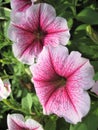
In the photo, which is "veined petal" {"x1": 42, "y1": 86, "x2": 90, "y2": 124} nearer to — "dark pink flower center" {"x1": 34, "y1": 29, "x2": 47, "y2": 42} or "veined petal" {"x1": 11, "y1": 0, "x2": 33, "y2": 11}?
"dark pink flower center" {"x1": 34, "y1": 29, "x2": 47, "y2": 42}

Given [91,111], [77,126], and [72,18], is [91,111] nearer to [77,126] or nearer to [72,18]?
[77,126]

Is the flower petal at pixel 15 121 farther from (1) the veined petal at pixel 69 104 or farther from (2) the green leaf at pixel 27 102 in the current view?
(1) the veined petal at pixel 69 104

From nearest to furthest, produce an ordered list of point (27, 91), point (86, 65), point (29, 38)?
1. point (86, 65)
2. point (29, 38)
3. point (27, 91)

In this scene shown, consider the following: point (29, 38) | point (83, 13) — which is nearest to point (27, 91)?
point (29, 38)

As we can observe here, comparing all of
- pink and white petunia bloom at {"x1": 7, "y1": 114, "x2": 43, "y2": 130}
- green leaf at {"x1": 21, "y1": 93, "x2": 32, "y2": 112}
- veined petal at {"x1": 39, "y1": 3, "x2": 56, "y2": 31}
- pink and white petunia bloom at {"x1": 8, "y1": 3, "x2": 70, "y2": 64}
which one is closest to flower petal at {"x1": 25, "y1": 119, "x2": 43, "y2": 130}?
pink and white petunia bloom at {"x1": 7, "y1": 114, "x2": 43, "y2": 130}

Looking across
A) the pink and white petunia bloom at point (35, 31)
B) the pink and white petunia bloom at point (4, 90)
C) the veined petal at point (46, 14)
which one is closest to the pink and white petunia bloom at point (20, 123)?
the pink and white petunia bloom at point (4, 90)
